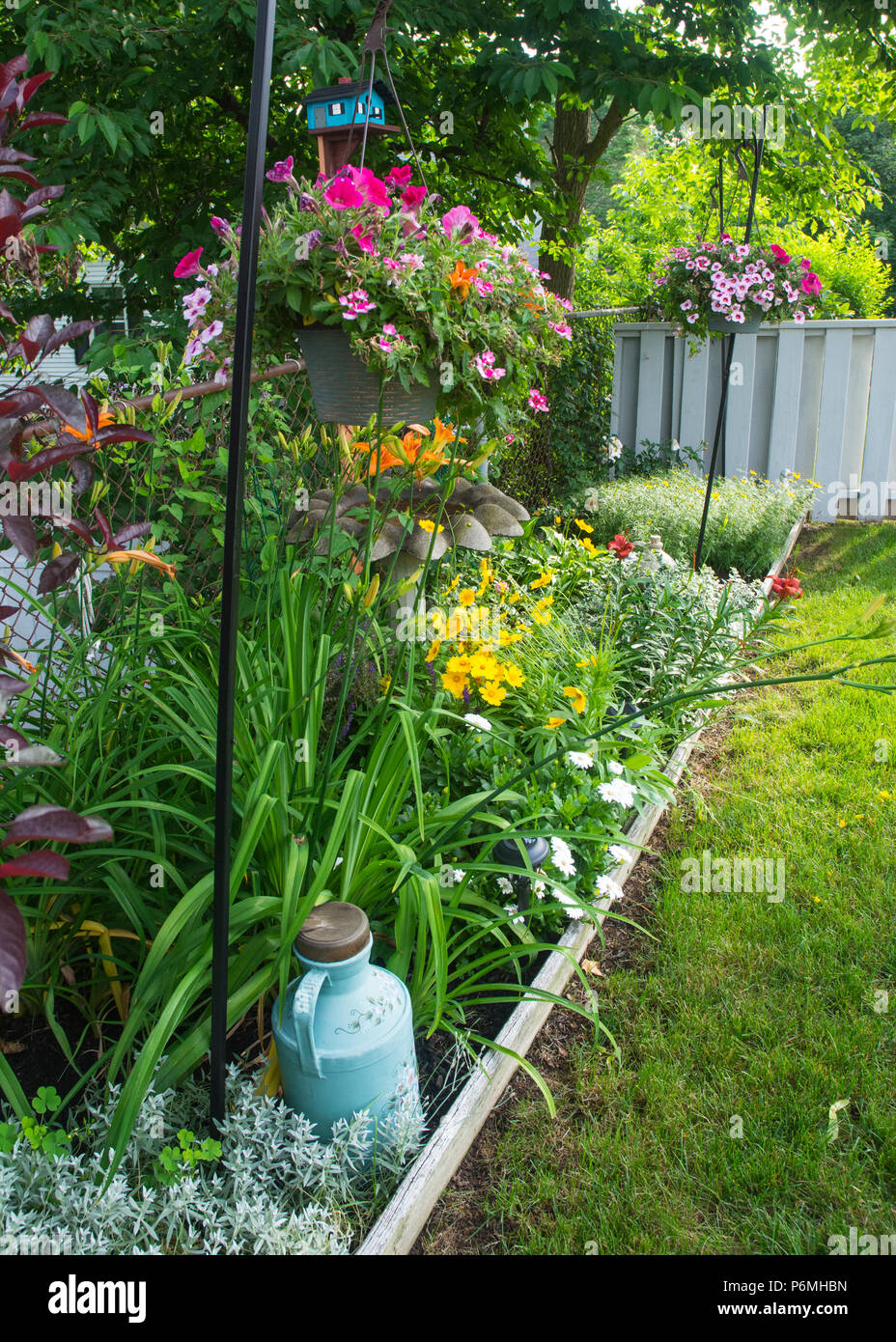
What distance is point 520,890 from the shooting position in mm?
2160

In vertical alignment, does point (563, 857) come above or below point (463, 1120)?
above

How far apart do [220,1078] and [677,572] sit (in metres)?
3.19

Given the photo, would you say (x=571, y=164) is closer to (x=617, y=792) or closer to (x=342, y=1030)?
(x=617, y=792)

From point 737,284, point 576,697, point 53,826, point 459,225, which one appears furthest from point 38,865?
point 737,284

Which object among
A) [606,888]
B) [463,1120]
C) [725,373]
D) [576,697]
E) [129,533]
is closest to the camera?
[129,533]

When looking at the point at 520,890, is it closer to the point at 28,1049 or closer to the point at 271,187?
the point at 28,1049

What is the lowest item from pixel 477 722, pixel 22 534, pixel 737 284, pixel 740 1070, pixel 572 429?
pixel 740 1070

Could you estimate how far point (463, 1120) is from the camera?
1.74 meters

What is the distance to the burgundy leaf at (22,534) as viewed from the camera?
1160 mm

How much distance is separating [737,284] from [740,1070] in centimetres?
401

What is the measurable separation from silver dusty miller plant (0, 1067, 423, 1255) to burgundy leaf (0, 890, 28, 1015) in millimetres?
611

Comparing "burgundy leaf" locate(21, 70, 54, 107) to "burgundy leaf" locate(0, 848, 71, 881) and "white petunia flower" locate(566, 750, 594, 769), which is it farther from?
"white petunia flower" locate(566, 750, 594, 769)

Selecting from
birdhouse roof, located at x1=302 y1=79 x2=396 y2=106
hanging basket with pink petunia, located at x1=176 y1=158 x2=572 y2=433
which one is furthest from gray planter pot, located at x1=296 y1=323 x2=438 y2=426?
birdhouse roof, located at x1=302 y1=79 x2=396 y2=106
